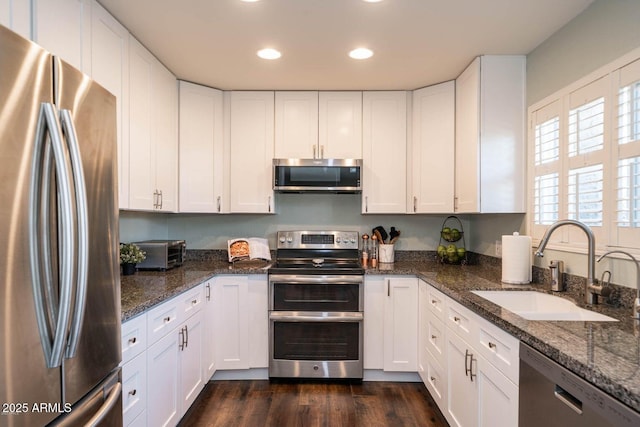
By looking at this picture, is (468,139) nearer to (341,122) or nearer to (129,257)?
(341,122)

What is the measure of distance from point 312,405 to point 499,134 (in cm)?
226

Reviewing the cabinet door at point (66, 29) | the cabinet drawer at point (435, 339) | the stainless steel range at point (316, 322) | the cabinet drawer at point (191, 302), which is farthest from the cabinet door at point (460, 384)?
the cabinet door at point (66, 29)

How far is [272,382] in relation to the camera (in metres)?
2.81

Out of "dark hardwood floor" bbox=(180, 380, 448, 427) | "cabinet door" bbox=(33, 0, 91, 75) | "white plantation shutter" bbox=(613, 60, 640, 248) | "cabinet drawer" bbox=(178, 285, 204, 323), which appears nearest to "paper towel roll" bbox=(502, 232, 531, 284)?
"white plantation shutter" bbox=(613, 60, 640, 248)

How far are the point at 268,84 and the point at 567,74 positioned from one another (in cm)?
207

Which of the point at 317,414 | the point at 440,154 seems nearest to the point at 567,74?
the point at 440,154

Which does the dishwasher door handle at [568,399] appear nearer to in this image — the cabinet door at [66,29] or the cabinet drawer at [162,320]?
the cabinet drawer at [162,320]

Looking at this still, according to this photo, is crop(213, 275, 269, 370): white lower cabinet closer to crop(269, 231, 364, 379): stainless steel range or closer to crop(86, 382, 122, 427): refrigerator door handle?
crop(269, 231, 364, 379): stainless steel range

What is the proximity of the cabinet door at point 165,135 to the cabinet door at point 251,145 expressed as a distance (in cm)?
47

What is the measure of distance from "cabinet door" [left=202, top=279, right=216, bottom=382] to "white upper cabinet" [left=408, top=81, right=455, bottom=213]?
1782 mm

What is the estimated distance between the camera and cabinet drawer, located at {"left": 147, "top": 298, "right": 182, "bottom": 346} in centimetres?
173

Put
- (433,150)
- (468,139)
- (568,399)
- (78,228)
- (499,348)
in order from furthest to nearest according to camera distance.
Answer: (433,150) → (468,139) → (499,348) → (568,399) → (78,228)

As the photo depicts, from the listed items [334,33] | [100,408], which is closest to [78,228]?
[100,408]

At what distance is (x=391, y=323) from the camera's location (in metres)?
2.79
